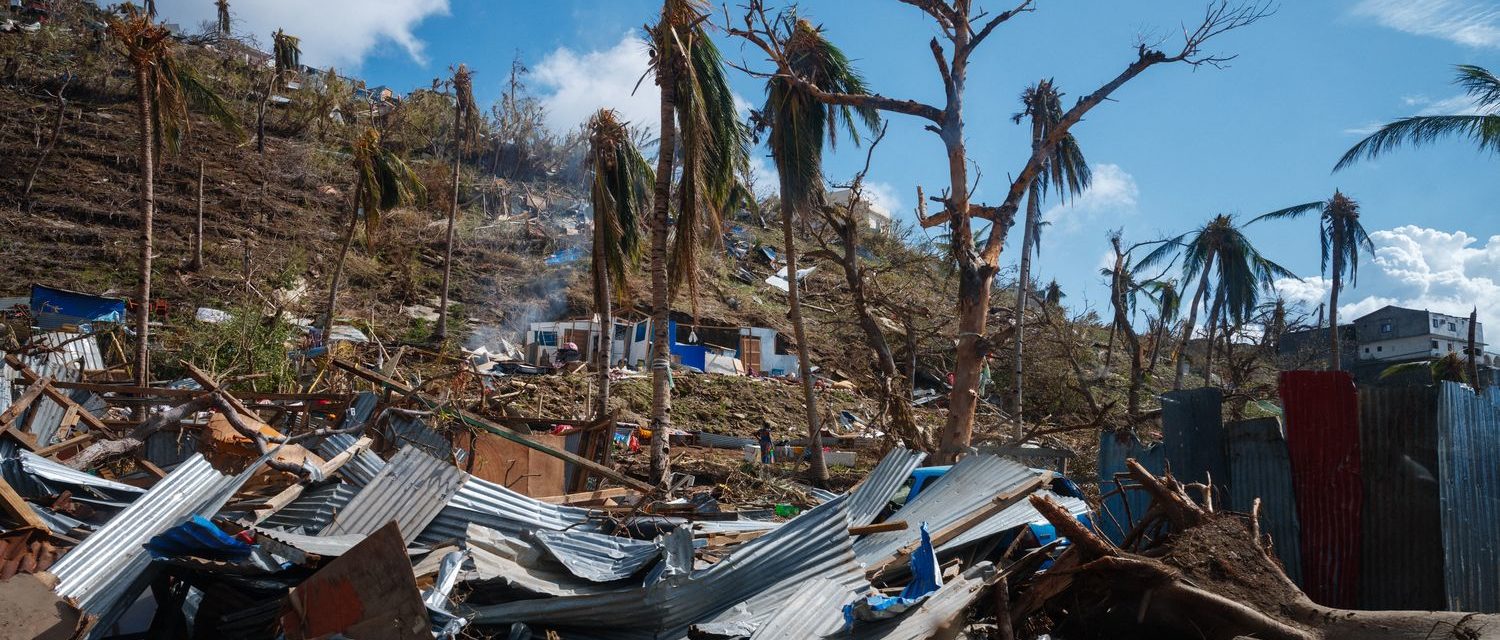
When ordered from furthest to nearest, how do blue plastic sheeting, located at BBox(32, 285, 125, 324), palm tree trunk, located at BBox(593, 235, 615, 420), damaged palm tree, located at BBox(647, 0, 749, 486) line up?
blue plastic sheeting, located at BBox(32, 285, 125, 324) < palm tree trunk, located at BBox(593, 235, 615, 420) < damaged palm tree, located at BBox(647, 0, 749, 486)

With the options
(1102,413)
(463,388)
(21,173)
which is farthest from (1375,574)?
(21,173)

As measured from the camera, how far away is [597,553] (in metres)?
5.83

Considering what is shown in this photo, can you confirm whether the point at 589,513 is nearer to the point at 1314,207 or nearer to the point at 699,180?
the point at 699,180

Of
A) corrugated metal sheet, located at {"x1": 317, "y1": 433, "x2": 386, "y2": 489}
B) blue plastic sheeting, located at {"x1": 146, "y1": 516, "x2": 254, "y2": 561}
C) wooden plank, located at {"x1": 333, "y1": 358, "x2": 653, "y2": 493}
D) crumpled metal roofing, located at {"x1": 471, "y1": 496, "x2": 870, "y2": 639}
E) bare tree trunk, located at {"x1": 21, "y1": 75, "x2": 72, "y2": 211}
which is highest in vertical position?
bare tree trunk, located at {"x1": 21, "y1": 75, "x2": 72, "y2": 211}

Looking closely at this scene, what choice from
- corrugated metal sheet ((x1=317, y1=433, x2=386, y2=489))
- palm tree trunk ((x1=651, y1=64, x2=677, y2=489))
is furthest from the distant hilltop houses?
corrugated metal sheet ((x1=317, y1=433, x2=386, y2=489))

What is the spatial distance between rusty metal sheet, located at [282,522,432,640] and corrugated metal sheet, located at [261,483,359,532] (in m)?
1.63

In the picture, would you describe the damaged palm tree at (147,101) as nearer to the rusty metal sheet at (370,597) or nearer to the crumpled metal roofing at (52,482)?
the crumpled metal roofing at (52,482)

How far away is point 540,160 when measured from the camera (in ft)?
136

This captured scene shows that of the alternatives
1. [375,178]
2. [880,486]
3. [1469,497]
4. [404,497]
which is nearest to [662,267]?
[880,486]

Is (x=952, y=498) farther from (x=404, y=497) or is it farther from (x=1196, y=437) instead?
(x=404, y=497)

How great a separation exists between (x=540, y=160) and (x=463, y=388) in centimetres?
2956

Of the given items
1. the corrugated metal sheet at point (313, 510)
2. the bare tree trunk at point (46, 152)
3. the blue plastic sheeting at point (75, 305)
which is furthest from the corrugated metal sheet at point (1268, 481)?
the bare tree trunk at point (46, 152)

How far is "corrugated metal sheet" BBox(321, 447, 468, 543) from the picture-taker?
19.6ft

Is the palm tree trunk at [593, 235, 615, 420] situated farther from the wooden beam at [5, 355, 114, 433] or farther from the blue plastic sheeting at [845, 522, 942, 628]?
→ the blue plastic sheeting at [845, 522, 942, 628]
